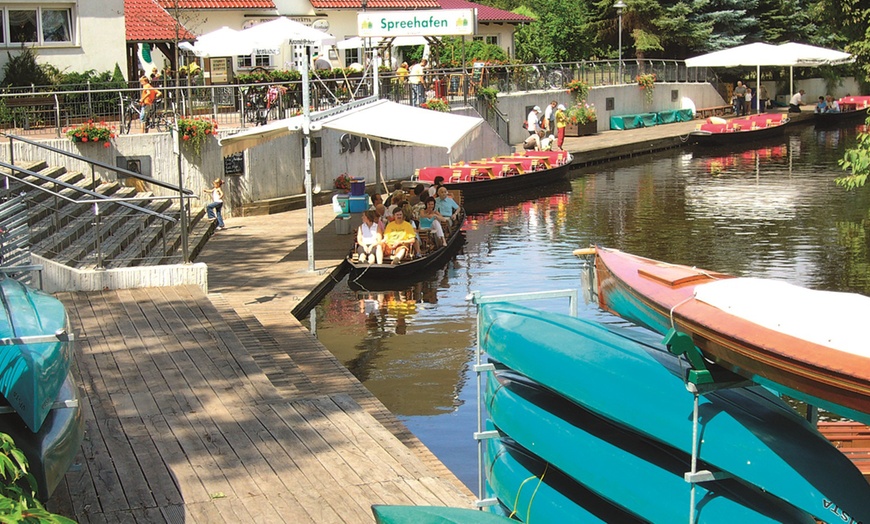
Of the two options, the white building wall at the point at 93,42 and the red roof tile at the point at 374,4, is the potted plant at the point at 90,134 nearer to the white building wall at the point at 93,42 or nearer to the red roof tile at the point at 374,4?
the white building wall at the point at 93,42

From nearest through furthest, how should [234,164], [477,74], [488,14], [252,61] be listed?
[234,164] < [477,74] < [252,61] < [488,14]

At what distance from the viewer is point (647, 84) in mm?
46344

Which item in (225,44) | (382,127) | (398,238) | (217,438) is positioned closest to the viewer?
(217,438)

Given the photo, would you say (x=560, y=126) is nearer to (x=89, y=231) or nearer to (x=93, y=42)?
(x=93, y=42)

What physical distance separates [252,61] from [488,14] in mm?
15610

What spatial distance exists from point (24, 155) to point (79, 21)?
908 cm

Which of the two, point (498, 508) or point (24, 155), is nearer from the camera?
point (498, 508)

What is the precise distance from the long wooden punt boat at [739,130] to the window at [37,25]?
22.2 meters

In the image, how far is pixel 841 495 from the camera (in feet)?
16.3

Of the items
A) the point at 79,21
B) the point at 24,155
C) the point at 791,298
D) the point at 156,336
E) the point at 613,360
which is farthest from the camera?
the point at 79,21

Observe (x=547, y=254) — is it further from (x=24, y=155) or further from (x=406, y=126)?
(x=24, y=155)

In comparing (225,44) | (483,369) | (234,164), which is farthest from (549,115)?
(483,369)

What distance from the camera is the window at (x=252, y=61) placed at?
1615 inches

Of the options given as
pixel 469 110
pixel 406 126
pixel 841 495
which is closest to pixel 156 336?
pixel 841 495
